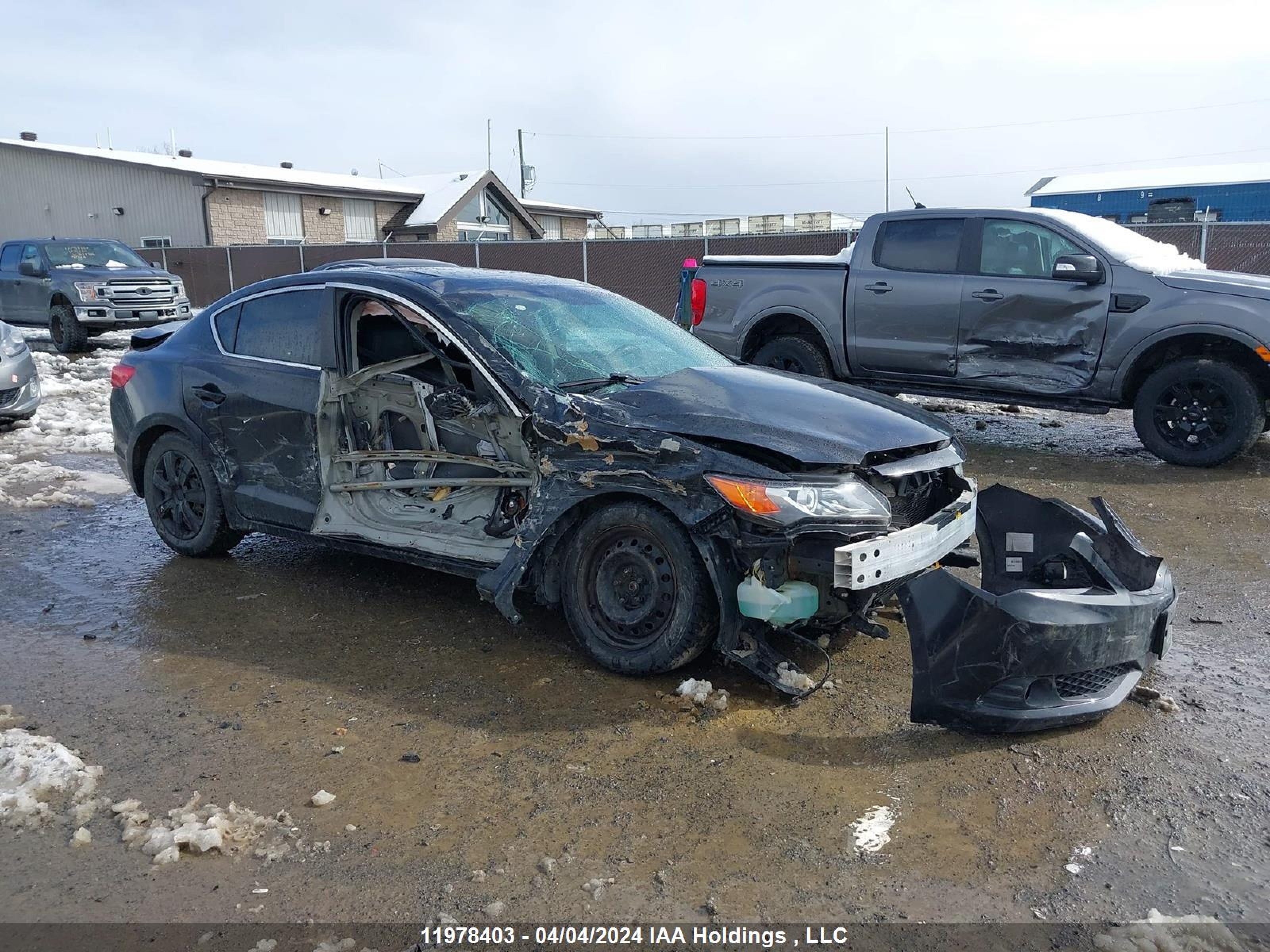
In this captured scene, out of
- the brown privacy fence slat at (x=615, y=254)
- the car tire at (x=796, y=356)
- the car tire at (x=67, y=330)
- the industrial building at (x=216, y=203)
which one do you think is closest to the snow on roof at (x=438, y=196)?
the industrial building at (x=216, y=203)

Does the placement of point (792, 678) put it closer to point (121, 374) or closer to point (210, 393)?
point (210, 393)

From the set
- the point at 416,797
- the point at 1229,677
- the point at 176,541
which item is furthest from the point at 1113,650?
the point at 176,541

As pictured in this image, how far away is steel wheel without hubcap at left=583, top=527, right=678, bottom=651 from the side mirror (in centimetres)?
552


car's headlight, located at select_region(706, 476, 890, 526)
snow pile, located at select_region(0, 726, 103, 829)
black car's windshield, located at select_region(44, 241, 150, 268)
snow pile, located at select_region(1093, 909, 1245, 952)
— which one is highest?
black car's windshield, located at select_region(44, 241, 150, 268)

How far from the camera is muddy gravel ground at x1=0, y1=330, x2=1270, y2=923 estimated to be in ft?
9.30

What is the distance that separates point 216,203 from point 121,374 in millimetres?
28910

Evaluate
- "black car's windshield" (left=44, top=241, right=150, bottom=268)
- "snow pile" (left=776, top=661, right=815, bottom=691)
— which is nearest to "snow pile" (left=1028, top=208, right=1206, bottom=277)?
"snow pile" (left=776, top=661, right=815, bottom=691)

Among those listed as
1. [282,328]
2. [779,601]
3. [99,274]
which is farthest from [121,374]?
[99,274]

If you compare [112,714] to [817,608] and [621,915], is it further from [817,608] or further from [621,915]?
[817,608]

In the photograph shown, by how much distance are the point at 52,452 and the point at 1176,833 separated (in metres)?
9.35

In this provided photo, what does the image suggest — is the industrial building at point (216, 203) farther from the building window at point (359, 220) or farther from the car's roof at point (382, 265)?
the car's roof at point (382, 265)

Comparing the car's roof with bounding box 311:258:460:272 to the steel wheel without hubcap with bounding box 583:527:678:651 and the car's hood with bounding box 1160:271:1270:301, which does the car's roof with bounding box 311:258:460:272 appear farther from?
the car's hood with bounding box 1160:271:1270:301

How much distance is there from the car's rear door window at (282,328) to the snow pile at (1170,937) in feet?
13.9

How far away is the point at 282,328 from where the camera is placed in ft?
17.8
